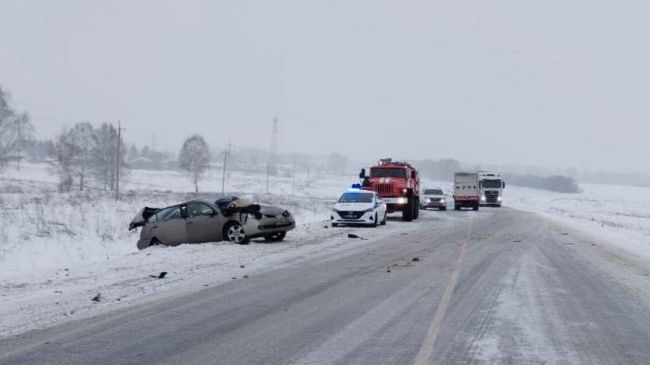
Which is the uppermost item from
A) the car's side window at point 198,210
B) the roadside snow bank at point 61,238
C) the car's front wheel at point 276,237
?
the car's side window at point 198,210

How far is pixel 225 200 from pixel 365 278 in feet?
27.3

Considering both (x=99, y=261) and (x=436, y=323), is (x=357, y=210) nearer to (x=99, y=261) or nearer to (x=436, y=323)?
(x=99, y=261)

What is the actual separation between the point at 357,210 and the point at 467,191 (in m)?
25.2

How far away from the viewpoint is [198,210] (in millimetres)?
17938

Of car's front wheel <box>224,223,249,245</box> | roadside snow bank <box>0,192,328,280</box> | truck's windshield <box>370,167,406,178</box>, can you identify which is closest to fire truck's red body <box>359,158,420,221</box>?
truck's windshield <box>370,167,406,178</box>

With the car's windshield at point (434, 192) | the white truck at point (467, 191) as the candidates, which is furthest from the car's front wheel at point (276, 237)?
the white truck at point (467, 191)

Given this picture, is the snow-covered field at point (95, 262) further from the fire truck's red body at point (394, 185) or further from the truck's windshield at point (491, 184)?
the truck's windshield at point (491, 184)

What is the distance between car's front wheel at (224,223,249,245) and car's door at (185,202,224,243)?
31cm

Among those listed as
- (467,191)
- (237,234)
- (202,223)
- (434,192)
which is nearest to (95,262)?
(202,223)

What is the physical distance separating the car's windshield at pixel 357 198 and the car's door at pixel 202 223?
34.3ft

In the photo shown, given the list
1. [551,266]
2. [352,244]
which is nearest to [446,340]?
[551,266]

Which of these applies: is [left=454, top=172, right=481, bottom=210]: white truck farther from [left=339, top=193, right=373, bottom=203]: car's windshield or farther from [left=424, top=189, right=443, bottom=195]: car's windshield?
[left=339, top=193, right=373, bottom=203]: car's windshield

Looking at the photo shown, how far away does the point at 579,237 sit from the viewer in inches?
965

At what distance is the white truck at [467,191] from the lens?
49.7 metres
